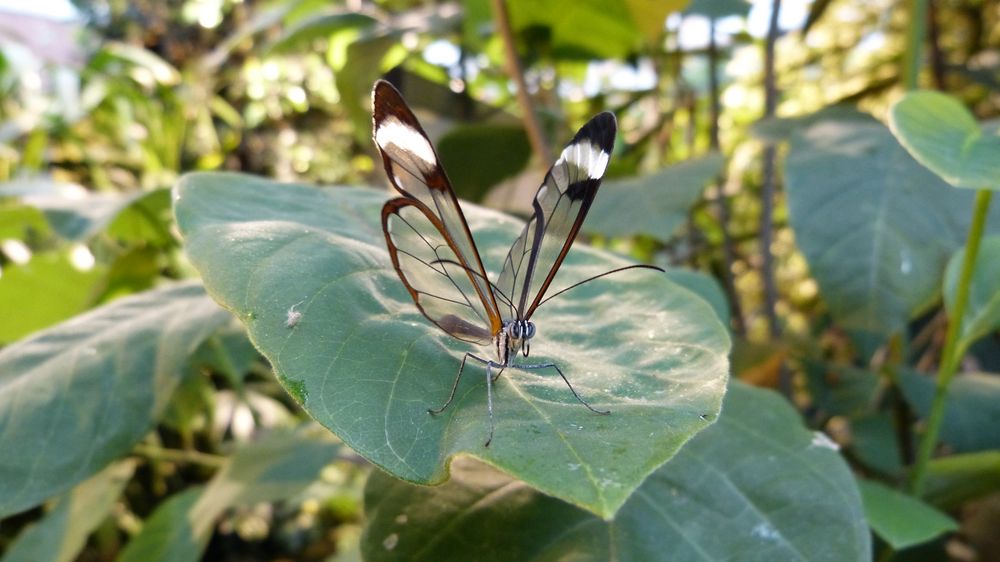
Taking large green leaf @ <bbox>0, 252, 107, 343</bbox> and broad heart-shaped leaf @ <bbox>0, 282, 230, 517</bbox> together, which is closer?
broad heart-shaped leaf @ <bbox>0, 282, 230, 517</bbox>

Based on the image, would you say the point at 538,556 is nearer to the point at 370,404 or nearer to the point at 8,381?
the point at 370,404

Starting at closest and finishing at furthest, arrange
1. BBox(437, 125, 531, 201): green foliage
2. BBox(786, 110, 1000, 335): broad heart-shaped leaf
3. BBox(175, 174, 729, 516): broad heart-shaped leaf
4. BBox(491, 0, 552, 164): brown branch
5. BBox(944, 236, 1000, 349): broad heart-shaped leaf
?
1. BBox(175, 174, 729, 516): broad heart-shaped leaf
2. BBox(944, 236, 1000, 349): broad heart-shaped leaf
3. BBox(786, 110, 1000, 335): broad heart-shaped leaf
4. BBox(491, 0, 552, 164): brown branch
5. BBox(437, 125, 531, 201): green foliage

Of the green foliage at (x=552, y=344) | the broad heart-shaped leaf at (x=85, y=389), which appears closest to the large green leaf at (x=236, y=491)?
the green foliage at (x=552, y=344)

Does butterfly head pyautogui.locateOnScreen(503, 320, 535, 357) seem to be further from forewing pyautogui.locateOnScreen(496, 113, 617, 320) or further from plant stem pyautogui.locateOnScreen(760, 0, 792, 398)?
plant stem pyautogui.locateOnScreen(760, 0, 792, 398)

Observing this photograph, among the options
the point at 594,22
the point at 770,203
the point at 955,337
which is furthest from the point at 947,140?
the point at 594,22

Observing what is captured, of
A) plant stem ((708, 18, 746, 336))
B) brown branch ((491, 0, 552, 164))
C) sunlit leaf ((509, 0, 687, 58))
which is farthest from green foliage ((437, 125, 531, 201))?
plant stem ((708, 18, 746, 336))

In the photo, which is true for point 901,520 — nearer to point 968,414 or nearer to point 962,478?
point 962,478
